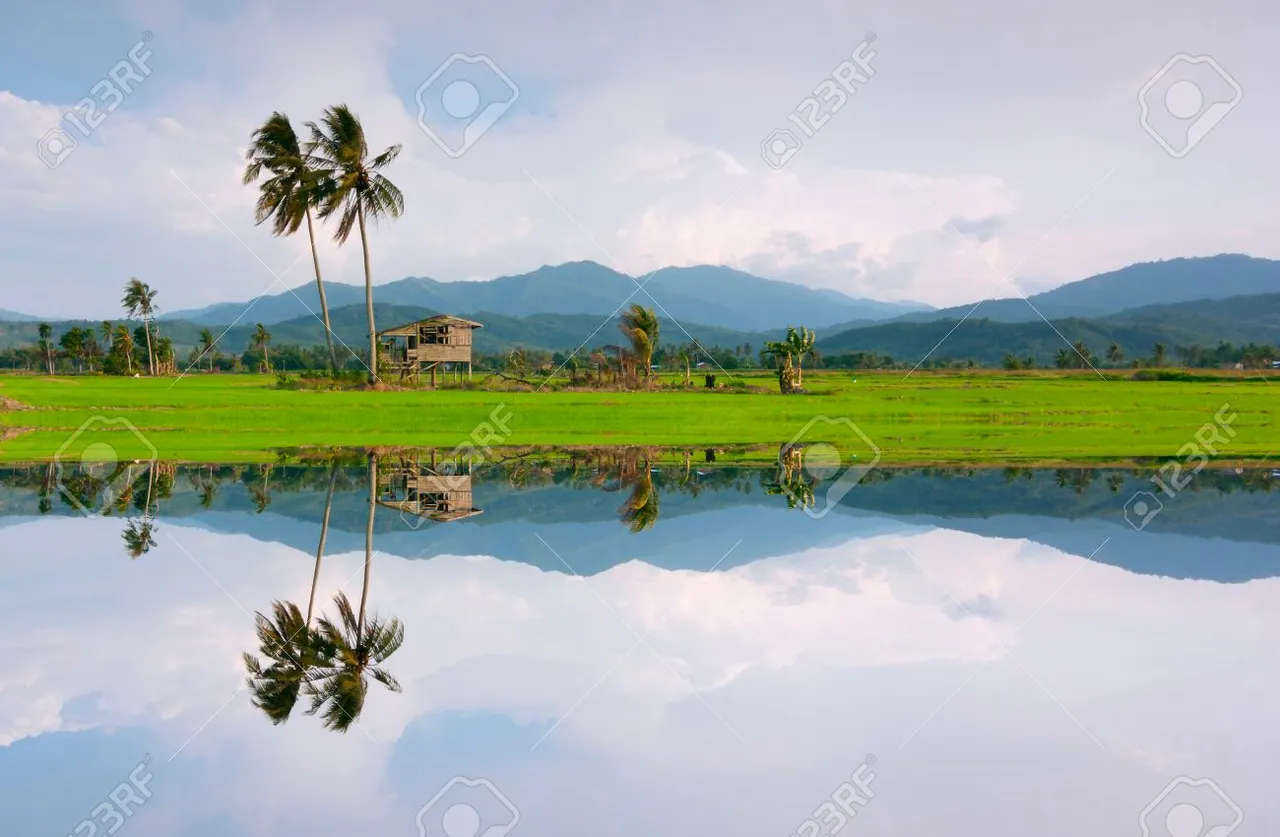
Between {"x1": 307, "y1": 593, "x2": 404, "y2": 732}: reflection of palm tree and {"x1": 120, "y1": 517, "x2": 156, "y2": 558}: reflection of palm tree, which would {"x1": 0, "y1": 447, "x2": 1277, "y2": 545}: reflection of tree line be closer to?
{"x1": 120, "y1": 517, "x2": 156, "y2": 558}: reflection of palm tree

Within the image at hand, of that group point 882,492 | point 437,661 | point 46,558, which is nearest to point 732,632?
point 437,661

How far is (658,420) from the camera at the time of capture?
117 feet

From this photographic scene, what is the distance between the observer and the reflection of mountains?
423 inches

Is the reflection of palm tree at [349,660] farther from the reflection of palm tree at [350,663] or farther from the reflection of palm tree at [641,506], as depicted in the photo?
the reflection of palm tree at [641,506]

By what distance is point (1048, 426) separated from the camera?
119 ft

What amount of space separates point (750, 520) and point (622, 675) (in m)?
6.76

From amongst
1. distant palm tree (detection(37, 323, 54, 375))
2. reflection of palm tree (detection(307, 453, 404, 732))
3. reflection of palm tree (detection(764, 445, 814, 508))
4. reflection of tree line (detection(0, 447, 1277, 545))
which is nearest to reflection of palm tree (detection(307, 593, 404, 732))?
reflection of palm tree (detection(307, 453, 404, 732))

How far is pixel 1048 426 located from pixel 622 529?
93.3ft

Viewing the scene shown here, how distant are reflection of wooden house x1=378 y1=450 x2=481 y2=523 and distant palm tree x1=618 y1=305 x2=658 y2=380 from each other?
34.8m

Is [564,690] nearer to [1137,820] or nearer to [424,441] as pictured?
[1137,820]

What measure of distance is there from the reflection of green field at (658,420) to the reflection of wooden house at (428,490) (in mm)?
4548

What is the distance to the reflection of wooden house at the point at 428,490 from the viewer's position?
13.7 meters

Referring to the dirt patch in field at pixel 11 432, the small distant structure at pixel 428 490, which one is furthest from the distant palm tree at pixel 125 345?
the small distant structure at pixel 428 490

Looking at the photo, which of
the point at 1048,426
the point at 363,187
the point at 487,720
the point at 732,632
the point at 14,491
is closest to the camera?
the point at 487,720
